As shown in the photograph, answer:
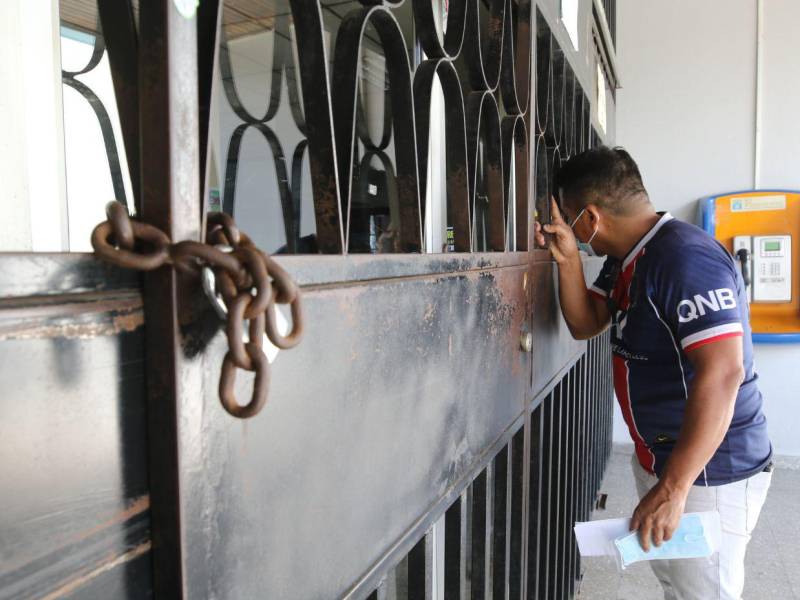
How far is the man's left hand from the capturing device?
1532mm

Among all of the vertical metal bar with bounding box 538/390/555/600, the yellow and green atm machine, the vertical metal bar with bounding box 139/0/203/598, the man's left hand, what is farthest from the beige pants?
the yellow and green atm machine

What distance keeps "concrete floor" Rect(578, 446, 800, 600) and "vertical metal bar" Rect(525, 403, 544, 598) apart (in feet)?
3.93

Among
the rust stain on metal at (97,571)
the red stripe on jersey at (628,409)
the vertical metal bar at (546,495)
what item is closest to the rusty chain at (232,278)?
the rust stain on metal at (97,571)

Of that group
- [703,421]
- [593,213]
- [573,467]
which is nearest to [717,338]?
[703,421]

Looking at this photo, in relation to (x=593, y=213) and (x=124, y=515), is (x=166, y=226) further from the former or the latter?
(x=593, y=213)

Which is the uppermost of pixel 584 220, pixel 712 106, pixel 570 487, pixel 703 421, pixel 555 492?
pixel 712 106

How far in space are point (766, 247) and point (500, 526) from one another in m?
3.74

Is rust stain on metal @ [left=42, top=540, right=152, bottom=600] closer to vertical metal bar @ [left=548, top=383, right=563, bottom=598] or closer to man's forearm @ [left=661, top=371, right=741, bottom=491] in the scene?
man's forearm @ [left=661, top=371, right=741, bottom=491]

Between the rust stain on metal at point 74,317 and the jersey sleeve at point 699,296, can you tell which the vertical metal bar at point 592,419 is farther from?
the rust stain on metal at point 74,317

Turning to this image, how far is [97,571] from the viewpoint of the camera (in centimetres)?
45

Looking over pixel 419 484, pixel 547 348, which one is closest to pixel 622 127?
pixel 547 348

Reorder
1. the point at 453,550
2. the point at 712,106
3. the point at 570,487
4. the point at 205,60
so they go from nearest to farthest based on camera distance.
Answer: the point at 205,60
the point at 453,550
the point at 570,487
the point at 712,106

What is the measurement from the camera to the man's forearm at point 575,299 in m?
1.99

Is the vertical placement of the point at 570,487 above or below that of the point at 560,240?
below
